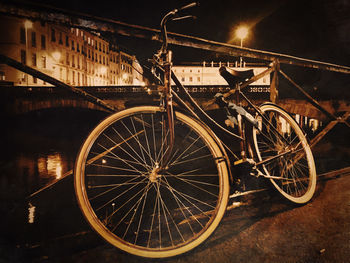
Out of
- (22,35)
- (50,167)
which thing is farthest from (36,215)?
(22,35)

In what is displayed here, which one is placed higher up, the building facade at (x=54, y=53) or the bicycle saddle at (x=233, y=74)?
the building facade at (x=54, y=53)

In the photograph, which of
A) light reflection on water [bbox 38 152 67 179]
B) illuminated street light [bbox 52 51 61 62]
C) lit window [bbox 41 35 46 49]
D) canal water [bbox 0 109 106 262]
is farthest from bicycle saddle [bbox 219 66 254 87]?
illuminated street light [bbox 52 51 61 62]

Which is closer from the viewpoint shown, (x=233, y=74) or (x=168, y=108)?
(x=168, y=108)

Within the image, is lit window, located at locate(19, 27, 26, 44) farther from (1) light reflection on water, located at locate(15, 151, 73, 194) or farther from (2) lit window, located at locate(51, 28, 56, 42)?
(1) light reflection on water, located at locate(15, 151, 73, 194)

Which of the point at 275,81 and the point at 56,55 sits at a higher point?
the point at 56,55

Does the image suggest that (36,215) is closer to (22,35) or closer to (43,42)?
(22,35)

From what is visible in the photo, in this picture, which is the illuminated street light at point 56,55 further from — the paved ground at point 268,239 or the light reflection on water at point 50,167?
the paved ground at point 268,239

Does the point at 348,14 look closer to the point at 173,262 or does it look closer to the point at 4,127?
the point at 173,262

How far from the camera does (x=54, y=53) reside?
43.3 meters

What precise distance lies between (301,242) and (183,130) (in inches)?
57.9

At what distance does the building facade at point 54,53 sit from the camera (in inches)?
1407

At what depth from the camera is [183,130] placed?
232cm

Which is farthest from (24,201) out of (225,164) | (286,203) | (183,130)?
(286,203)

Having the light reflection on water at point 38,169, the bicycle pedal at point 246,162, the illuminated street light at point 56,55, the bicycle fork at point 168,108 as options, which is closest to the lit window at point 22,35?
the illuminated street light at point 56,55
